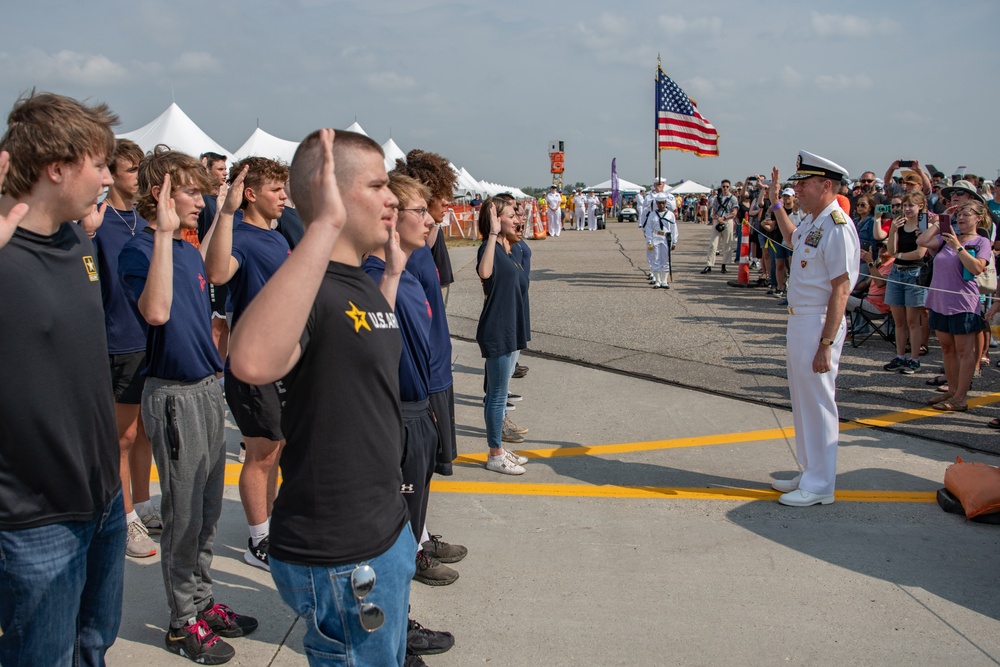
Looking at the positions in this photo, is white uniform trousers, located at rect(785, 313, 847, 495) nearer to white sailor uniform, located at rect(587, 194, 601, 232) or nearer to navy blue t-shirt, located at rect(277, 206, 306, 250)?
navy blue t-shirt, located at rect(277, 206, 306, 250)

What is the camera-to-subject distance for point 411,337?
3150mm

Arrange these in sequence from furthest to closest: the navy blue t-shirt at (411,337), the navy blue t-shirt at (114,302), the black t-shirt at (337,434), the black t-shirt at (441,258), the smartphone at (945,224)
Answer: the smartphone at (945,224) < the black t-shirt at (441,258) < the navy blue t-shirt at (114,302) < the navy blue t-shirt at (411,337) < the black t-shirt at (337,434)

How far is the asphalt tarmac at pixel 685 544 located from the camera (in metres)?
3.30

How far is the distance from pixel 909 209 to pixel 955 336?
1915mm

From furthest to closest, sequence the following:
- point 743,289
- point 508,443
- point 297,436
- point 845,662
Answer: point 743,289 → point 508,443 → point 845,662 → point 297,436

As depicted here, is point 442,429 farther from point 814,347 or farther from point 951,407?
point 951,407

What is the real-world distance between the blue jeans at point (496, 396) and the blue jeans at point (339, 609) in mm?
3374

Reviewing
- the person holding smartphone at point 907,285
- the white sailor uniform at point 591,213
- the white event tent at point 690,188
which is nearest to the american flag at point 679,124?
the person holding smartphone at point 907,285

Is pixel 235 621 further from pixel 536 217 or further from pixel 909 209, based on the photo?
pixel 536 217

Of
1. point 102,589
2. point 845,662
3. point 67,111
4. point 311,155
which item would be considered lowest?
point 845,662

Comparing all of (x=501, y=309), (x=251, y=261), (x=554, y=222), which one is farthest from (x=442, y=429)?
(x=554, y=222)

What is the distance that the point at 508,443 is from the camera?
6.05 metres

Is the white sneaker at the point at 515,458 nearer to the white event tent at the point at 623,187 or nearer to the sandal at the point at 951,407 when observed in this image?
the sandal at the point at 951,407

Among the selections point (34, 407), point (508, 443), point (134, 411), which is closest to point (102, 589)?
point (34, 407)
